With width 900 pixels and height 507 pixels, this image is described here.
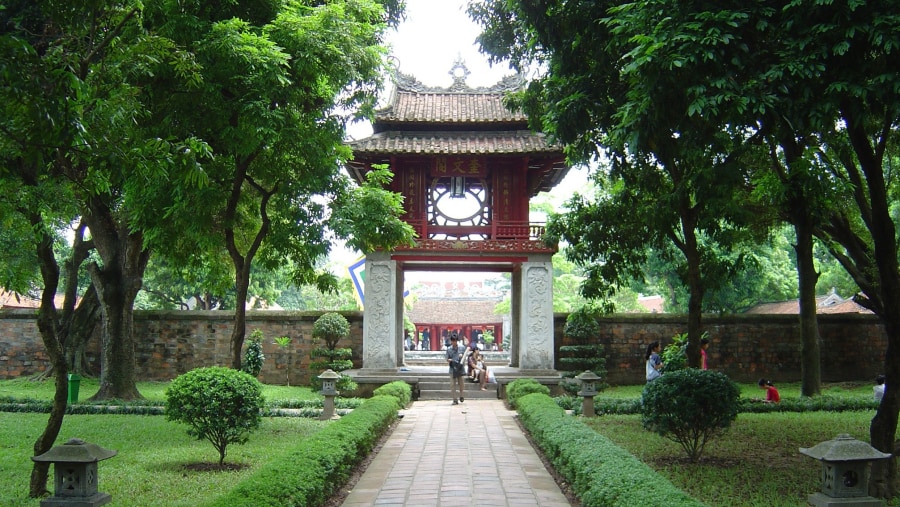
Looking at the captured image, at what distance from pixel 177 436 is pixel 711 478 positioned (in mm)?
7053

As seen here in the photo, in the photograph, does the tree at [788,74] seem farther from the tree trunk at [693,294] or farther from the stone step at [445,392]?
the stone step at [445,392]

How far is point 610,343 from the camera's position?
21.1 meters

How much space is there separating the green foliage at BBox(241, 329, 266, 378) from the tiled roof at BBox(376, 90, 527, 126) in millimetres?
6361

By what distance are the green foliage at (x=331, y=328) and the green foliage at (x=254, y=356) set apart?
4.73ft

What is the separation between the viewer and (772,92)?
6.28 metres

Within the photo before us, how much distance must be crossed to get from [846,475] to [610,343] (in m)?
16.3

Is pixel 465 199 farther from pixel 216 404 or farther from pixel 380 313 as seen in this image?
pixel 216 404

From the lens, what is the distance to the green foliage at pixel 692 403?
326 inches

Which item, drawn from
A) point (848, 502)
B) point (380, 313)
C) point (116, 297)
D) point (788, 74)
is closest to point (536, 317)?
point (380, 313)

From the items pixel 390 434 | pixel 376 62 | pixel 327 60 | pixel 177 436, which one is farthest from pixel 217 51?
pixel 390 434

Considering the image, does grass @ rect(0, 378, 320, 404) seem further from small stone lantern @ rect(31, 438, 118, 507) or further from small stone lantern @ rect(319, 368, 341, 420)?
small stone lantern @ rect(31, 438, 118, 507)

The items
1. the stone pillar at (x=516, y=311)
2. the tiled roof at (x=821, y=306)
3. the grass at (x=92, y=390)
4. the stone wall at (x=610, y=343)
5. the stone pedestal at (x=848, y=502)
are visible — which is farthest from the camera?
the tiled roof at (x=821, y=306)

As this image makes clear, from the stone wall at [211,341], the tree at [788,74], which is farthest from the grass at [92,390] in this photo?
the tree at [788,74]

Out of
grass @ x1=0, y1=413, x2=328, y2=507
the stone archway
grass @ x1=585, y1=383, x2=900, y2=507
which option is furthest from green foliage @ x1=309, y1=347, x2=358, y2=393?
grass @ x1=585, y1=383, x2=900, y2=507
